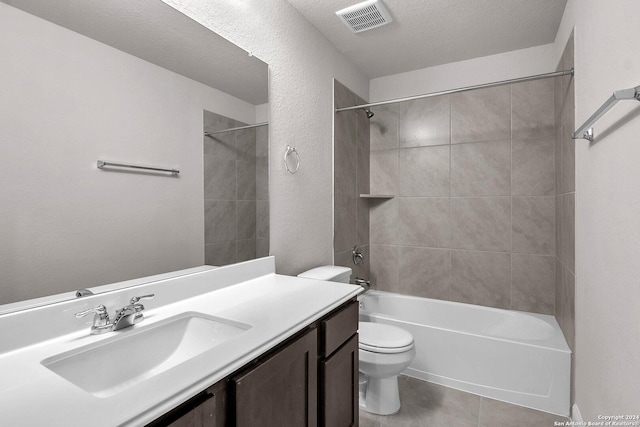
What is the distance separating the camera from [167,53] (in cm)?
129

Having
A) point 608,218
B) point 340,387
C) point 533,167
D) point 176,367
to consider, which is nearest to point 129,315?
point 176,367

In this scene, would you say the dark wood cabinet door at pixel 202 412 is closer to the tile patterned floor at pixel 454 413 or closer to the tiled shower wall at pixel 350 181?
the tile patterned floor at pixel 454 413

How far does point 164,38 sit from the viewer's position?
129 centimetres

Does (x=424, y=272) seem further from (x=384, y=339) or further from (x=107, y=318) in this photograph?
(x=107, y=318)

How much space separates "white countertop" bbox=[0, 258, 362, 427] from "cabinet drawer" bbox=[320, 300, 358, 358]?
0.18 ft

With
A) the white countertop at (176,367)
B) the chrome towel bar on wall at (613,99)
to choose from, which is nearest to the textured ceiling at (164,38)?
the white countertop at (176,367)

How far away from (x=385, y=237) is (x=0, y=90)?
2.74 metres

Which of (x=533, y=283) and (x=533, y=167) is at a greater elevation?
(x=533, y=167)

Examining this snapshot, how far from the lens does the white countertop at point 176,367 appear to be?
1.86 ft

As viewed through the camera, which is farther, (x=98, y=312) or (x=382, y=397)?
(x=382, y=397)

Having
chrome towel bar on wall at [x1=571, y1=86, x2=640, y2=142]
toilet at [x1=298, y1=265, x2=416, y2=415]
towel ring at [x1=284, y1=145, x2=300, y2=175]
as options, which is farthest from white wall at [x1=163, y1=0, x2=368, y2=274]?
chrome towel bar on wall at [x1=571, y1=86, x2=640, y2=142]

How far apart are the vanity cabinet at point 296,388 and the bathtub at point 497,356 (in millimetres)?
1029

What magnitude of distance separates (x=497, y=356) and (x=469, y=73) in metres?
2.23

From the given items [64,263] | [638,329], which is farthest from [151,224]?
[638,329]
